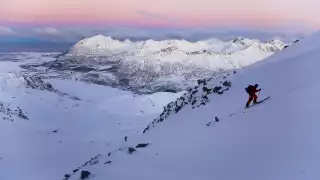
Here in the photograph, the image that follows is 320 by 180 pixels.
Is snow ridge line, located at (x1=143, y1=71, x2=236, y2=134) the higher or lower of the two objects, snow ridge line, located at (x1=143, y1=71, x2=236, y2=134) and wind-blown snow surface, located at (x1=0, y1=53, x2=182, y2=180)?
the higher

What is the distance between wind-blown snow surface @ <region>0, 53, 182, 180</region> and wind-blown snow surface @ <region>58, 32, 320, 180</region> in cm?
2434

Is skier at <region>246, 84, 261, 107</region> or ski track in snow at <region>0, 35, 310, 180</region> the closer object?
ski track in snow at <region>0, 35, 310, 180</region>

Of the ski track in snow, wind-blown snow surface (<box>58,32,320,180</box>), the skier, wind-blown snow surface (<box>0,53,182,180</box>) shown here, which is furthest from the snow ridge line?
wind-blown snow surface (<box>0,53,182,180</box>)

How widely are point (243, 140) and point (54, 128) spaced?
112 m

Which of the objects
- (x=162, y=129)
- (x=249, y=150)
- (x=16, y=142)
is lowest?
(x=16, y=142)

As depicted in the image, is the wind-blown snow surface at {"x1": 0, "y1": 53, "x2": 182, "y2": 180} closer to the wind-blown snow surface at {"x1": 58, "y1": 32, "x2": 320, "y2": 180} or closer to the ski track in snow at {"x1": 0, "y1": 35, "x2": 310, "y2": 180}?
the ski track in snow at {"x1": 0, "y1": 35, "x2": 310, "y2": 180}

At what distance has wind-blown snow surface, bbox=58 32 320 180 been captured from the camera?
662 inches

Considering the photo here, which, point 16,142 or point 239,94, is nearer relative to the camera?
point 239,94

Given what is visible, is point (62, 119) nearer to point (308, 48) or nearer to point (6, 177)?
point (6, 177)

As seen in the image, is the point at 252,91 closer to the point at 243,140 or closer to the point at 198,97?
the point at 243,140

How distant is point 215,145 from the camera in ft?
71.3

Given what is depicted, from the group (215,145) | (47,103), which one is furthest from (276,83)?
(47,103)

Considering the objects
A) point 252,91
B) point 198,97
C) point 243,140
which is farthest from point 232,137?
point 198,97

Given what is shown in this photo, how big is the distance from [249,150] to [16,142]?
7924 cm
